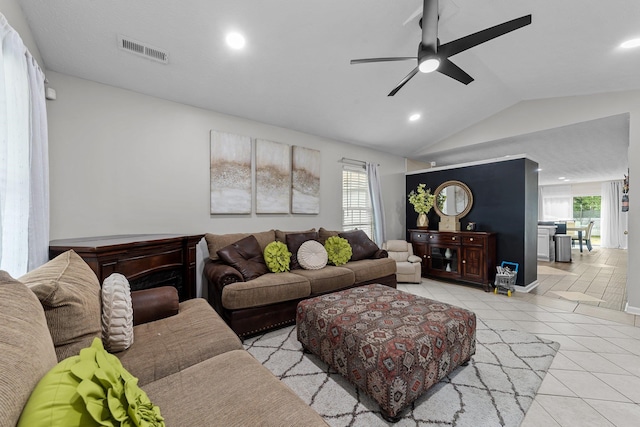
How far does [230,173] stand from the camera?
3.32 metres

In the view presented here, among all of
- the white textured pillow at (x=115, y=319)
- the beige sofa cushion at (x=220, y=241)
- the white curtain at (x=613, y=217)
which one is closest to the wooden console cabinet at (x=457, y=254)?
the beige sofa cushion at (x=220, y=241)

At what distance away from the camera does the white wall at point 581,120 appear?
120 inches

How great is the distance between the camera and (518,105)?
13.5 ft

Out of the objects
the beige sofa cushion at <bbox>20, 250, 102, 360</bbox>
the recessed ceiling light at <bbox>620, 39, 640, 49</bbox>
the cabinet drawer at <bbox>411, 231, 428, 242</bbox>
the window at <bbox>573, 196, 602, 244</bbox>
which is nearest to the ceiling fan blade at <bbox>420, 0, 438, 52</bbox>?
the recessed ceiling light at <bbox>620, 39, 640, 49</bbox>

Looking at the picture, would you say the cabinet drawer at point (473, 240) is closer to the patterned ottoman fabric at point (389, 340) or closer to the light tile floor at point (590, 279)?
the light tile floor at point (590, 279)

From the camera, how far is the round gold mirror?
458 cm

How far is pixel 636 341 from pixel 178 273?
4459 mm

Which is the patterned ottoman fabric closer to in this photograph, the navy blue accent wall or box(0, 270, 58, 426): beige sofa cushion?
box(0, 270, 58, 426): beige sofa cushion

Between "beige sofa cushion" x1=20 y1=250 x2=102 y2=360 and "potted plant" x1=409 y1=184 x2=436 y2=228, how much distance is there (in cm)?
481

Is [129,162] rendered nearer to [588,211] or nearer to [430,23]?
[430,23]

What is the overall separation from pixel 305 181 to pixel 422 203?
241 cm

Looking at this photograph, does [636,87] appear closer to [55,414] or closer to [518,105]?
[518,105]

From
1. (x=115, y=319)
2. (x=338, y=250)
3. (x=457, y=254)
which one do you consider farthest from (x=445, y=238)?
(x=115, y=319)

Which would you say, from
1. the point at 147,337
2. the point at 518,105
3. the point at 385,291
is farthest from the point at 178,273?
the point at 518,105
